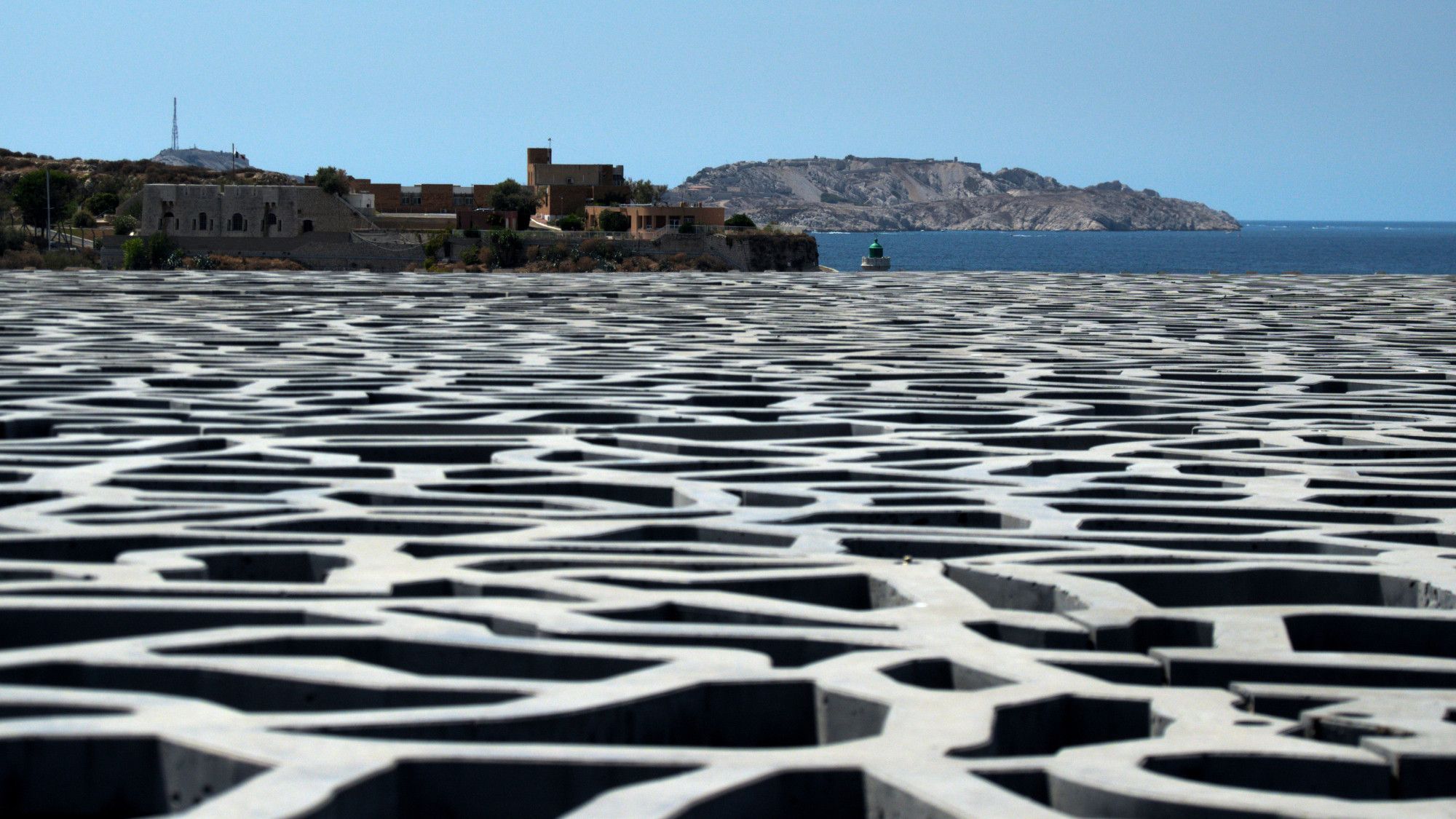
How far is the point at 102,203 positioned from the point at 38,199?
11.8 m

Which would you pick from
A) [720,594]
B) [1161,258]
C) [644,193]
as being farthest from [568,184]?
[720,594]

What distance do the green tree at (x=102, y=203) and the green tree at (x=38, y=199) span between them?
19.1ft

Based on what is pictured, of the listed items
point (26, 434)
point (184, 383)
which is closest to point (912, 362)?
point (184, 383)

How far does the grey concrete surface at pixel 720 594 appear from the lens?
4418 millimetres

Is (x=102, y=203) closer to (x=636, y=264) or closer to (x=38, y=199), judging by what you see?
(x=38, y=199)

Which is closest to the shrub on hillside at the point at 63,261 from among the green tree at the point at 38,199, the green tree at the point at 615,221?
the green tree at the point at 38,199

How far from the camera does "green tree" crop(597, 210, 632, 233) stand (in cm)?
9619

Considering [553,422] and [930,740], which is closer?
[930,740]

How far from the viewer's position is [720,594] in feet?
20.5

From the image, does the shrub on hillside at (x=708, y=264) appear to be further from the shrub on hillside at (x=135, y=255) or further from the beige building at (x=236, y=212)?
the shrub on hillside at (x=135, y=255)

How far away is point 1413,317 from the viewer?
22891 mm

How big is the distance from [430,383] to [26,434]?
3358 mm

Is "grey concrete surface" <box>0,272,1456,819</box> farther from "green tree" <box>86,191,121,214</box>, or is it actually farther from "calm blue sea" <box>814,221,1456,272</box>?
"green tree" <box>86,191,121,214</box>

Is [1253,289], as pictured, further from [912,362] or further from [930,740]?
[930,740]
